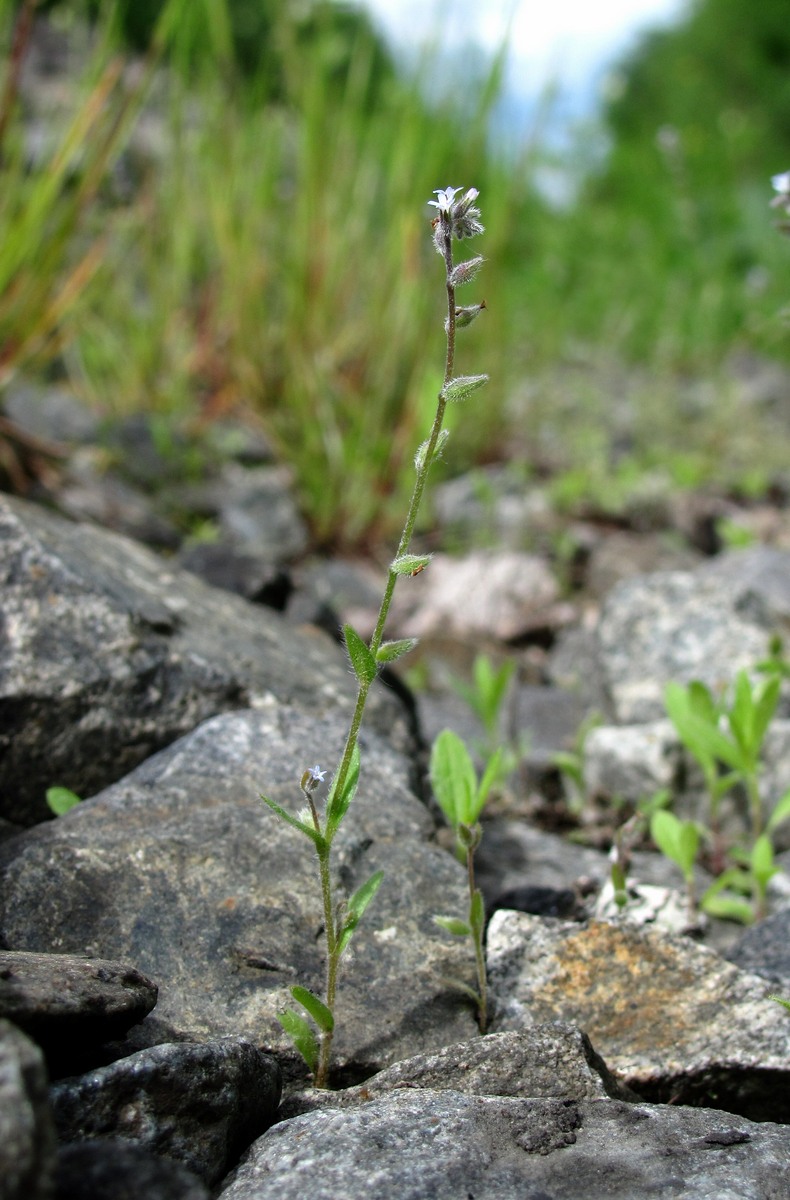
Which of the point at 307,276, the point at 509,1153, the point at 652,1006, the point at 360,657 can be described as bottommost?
the point at 509,1153

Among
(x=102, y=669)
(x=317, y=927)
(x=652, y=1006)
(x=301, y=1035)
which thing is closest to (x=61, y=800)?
(x=102, y=669)

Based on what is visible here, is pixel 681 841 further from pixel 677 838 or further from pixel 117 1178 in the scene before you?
pixel 117 1178

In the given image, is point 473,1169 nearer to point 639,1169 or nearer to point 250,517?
point 639,1169

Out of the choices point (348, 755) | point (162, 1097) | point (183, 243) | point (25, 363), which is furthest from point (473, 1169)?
point (183, 243)

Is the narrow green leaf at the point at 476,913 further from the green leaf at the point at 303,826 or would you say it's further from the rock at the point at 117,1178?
the rock at the point at 117,1178

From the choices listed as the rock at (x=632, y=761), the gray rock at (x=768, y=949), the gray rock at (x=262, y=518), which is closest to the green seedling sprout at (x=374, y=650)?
the gray rock at (x=768, y=949)
